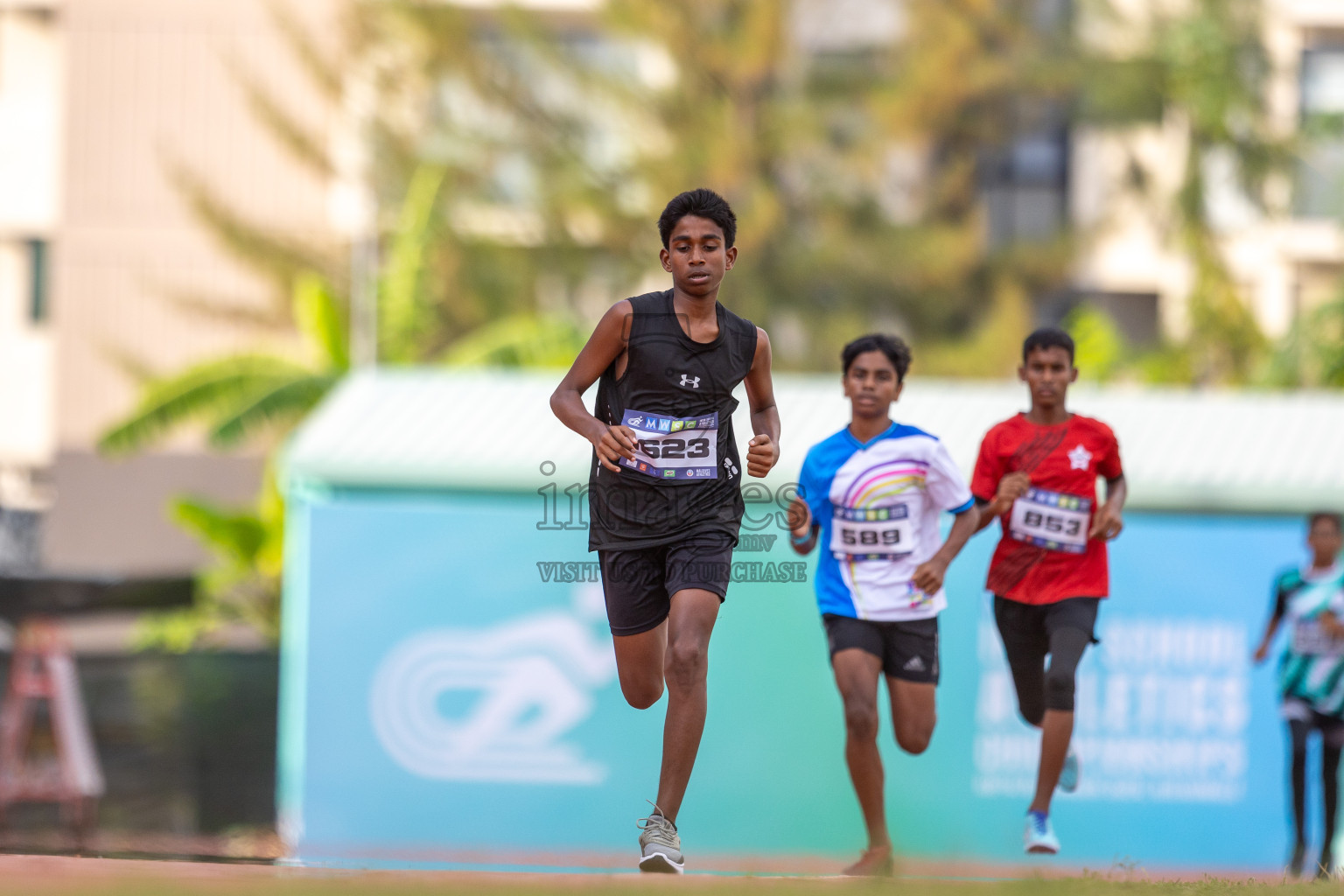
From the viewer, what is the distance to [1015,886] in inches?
192

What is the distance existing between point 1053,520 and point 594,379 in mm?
2111

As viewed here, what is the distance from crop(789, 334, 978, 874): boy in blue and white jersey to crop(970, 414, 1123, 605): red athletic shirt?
22 cm

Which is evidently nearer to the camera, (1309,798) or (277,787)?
(1309,798)

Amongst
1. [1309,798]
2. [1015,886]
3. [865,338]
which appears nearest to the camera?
[1015,886]

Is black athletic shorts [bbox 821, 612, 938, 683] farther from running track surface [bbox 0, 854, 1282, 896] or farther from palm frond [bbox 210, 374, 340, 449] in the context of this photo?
palm frond [bbox 210, 374, 340, 449]

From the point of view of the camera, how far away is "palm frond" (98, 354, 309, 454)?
1517 cm

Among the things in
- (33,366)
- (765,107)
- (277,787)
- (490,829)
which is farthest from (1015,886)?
(33,366)

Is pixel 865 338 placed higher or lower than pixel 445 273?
lower

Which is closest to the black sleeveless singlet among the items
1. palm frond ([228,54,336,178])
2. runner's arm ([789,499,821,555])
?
runner's arm ([789,499,821,555])

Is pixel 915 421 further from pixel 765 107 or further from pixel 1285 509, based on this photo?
pixel 765 107

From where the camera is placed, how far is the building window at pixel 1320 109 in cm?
2145

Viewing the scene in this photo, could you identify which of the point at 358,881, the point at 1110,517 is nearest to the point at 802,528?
the point at 1110,517

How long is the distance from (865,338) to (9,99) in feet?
63.0

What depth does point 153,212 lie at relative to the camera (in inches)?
847
